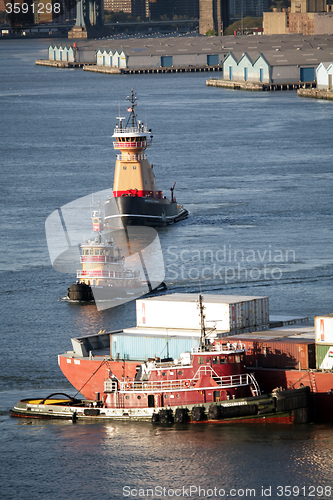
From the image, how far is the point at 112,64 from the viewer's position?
19650 centimetres

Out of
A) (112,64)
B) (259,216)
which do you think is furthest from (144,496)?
(112,64)

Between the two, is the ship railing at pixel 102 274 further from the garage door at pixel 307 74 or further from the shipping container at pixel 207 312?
the garage door at pixel 307 74

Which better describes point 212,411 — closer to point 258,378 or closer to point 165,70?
point 258,378

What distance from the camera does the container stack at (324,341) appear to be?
2669 cm

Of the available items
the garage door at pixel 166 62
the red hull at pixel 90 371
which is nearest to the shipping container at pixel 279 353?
the red hull at pixel 90 371

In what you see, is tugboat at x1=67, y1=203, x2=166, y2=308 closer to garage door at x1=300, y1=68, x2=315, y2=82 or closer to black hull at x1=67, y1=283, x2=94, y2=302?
black hull at x1=67, y1=283, x2=94, y2=302

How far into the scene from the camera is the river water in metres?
24.5

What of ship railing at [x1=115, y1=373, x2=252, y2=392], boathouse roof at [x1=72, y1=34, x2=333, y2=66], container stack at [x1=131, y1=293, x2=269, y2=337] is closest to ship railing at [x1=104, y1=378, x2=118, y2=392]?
ship railing at [x1=115, y1=373, x2=252, y2=392]

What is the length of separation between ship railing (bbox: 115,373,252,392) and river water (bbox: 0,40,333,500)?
43.7 inches

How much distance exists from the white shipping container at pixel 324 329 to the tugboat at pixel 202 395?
5.08 feet

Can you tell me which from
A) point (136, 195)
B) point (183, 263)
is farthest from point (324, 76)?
point (183, 263)

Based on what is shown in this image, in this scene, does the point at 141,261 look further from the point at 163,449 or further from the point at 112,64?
the point at 112,64

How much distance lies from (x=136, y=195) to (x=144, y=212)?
1.31 metres

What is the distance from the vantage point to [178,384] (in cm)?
2711
